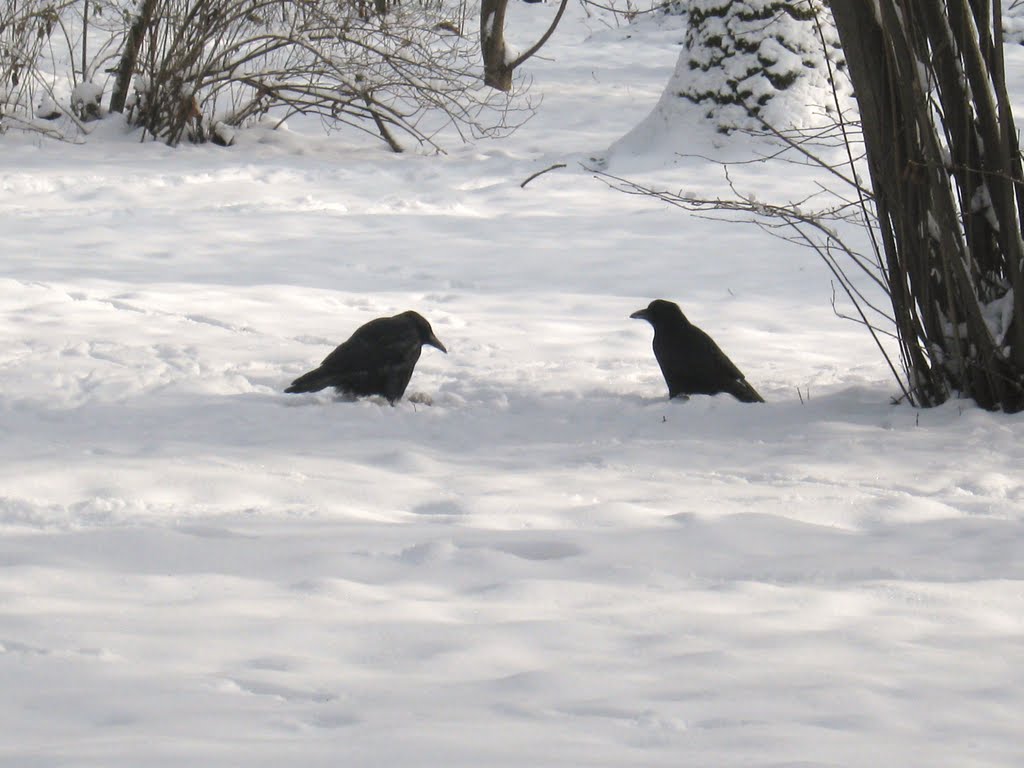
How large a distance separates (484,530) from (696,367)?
2127 mm

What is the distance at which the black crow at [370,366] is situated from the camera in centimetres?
522

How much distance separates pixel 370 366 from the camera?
5.21 m

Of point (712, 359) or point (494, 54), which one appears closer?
point (712, 359)

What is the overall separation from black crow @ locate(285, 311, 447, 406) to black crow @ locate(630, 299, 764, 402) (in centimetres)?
109

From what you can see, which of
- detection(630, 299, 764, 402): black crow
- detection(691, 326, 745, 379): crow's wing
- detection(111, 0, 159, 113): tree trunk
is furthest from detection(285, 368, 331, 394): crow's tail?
detection(111, 0, 159, 113): tree trunk

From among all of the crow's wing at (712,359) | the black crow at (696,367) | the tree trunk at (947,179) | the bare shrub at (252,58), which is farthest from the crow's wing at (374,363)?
the bare shrub at (252,58)

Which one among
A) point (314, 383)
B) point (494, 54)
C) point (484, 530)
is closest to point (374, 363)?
point (314, 383)

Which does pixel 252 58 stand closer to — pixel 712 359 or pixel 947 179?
pixel 712 359

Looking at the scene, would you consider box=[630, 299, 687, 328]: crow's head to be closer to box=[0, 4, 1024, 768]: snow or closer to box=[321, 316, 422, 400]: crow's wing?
box=[0, 4, 1024, 768]: snow

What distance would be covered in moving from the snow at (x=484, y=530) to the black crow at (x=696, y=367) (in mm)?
93

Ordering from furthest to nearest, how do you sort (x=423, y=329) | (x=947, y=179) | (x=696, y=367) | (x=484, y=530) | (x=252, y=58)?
(x=252, y=58) < (x=423, y=329) < (x=696, y=367) < (x=947, y=179) < (x=484, y=530)

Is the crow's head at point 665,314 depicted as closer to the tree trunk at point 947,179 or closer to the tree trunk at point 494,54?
the tree trunk at point 947,179

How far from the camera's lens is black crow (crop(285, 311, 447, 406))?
5223mm

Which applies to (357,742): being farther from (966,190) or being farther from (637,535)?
(966,190)
